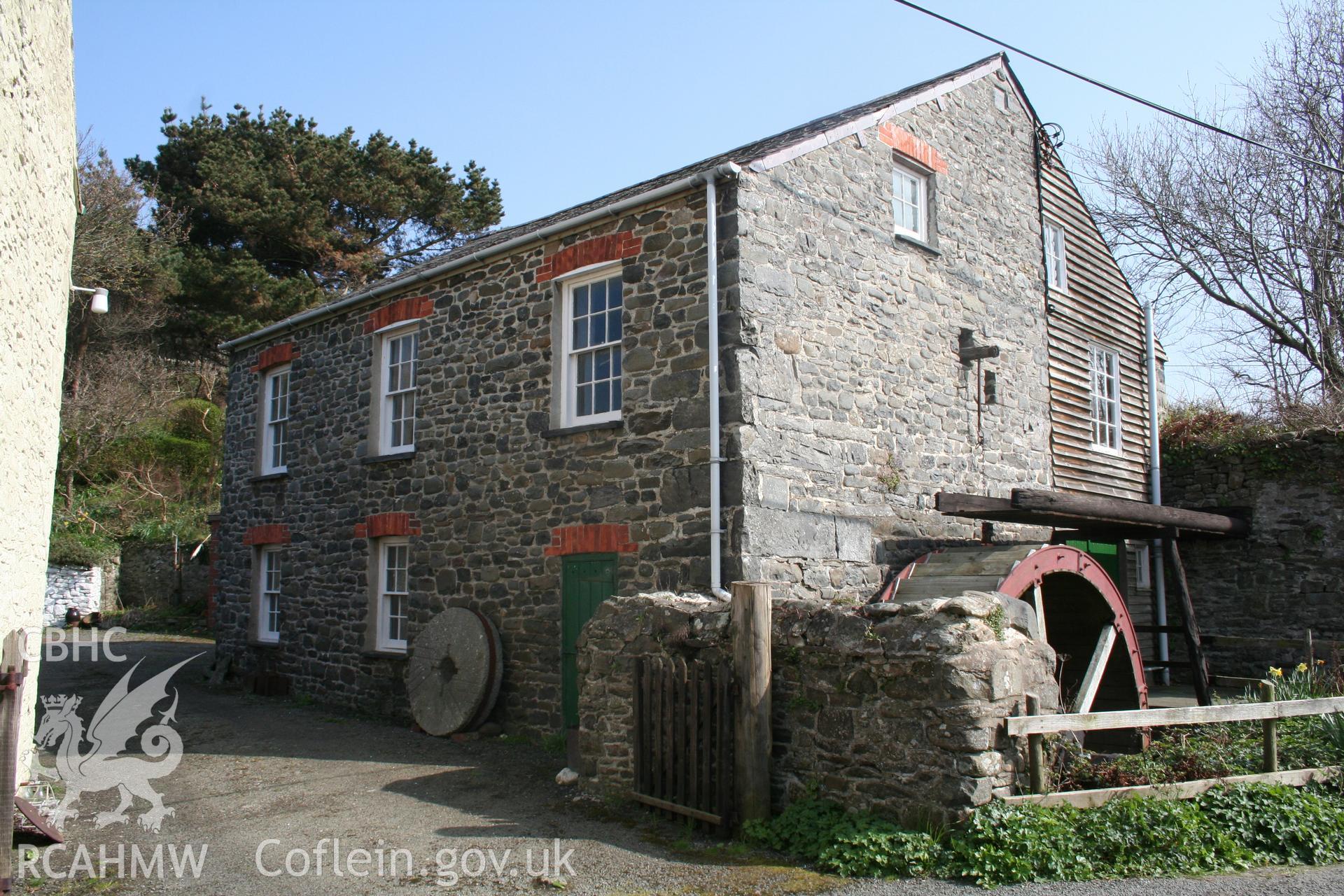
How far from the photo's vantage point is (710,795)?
271 inches

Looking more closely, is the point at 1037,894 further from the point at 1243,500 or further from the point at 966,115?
the point at 1243,500

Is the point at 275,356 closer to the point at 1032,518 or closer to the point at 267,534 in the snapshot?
the point at 267,534

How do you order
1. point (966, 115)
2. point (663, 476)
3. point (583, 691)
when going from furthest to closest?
point (966, 115)
point (663, 476)
point (583, 691)

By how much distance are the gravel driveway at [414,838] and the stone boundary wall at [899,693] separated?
2.17 feet

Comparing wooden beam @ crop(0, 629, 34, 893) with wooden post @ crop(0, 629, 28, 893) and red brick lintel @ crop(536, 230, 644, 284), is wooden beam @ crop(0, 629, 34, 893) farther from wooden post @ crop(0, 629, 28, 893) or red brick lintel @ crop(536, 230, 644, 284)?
red brick lintel @ crop(536, 230, 644, 284)

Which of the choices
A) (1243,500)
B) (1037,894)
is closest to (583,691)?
(1037,894)

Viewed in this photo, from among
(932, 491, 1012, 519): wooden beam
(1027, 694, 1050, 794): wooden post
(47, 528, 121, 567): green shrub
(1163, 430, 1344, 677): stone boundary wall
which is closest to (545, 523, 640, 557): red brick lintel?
(932, 491, 1012, 519): wooden beam

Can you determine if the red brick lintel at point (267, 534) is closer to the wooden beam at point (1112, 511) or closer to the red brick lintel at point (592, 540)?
the red brick lintel at point (592, 540)

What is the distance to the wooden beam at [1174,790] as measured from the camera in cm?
614

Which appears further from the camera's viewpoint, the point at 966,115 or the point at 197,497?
the point at 197,497

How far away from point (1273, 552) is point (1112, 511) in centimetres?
522

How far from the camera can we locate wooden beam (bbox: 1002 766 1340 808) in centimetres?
614

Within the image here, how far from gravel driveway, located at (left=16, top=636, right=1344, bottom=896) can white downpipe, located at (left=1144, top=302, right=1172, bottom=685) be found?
9.26 meters

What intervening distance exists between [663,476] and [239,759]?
4.94m
